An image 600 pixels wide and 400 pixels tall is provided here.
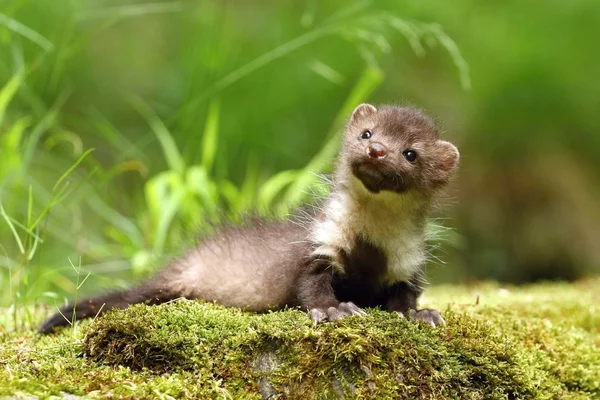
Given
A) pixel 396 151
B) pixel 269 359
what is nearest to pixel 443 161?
pixel 396 151

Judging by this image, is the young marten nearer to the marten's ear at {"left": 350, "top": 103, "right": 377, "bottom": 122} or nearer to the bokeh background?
the marten's ear at {"left": 350, "top": 103, "right": 377, "bottom": 122}

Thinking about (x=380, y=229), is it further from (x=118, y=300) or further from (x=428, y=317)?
(x=118, y=300)

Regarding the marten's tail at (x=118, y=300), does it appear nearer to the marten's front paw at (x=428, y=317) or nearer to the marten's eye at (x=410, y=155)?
the marten's front paw at (x=428, y=317)

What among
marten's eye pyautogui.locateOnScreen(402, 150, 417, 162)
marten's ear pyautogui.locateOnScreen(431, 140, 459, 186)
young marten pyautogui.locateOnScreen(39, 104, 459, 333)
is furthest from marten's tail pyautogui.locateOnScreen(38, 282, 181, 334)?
marten's ear pyautogui.locateOnScreen(431, 140, 459, 186)

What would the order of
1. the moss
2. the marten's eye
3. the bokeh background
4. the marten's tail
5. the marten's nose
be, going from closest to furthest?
the moss
the marten's nose
the marten's eye
the marten's tail
the bokeh background

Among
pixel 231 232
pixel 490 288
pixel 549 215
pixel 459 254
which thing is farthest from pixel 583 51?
pixel 231 232

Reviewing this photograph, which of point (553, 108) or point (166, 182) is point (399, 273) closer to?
point (166, 182)

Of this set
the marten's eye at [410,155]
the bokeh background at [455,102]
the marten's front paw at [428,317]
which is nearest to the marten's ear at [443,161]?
the marten's eye at [410,155]
